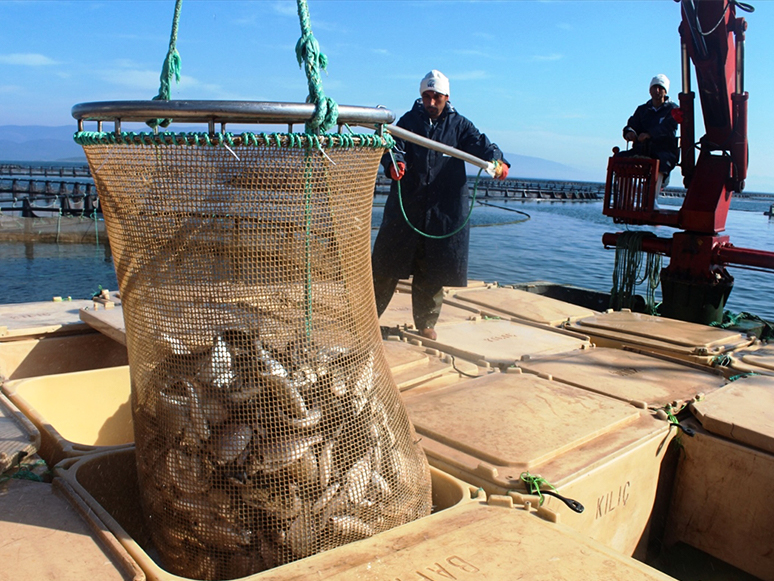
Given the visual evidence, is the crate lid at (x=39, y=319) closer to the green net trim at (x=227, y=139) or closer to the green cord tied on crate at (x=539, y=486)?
the green net trim at (x=227, y=139)

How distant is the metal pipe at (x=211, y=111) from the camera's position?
1.78 metres

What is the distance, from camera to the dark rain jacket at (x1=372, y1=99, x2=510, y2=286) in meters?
5.02

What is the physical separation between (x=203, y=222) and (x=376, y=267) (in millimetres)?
3296

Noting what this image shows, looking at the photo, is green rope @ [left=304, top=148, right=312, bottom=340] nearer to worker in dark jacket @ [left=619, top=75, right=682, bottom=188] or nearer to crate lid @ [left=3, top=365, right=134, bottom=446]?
crate lid @ [left=3, top=365, right=134, bottom=446]

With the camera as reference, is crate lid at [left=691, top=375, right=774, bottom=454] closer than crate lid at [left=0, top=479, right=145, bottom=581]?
No

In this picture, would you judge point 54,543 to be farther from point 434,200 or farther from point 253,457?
point 434,200

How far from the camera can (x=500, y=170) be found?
14.3ft

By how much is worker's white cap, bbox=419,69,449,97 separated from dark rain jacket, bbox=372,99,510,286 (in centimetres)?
19

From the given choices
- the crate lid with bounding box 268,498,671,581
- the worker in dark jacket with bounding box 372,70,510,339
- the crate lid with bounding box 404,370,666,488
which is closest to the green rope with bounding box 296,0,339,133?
the crate lid with bounding box 268,498,671,581

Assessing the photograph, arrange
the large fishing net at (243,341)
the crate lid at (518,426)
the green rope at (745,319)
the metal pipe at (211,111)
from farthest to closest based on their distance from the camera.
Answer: the green rope at (745,319), the crate lid at (518,426), the large fishing net at (243,341), the metal pipe at (211,111)

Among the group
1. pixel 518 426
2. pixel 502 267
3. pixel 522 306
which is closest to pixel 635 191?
pixel 522 306

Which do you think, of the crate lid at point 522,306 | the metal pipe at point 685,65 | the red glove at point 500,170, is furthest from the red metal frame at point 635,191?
the red glove at point 500,170

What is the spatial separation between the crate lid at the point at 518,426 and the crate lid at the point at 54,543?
4.53ft

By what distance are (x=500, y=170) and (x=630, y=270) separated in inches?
200
